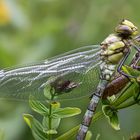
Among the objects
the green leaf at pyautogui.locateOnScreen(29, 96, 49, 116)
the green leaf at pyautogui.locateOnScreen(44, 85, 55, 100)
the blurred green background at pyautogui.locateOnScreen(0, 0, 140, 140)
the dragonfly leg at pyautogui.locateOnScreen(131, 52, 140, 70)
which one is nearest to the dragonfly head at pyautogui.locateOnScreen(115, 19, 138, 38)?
the dragonfly leg at pyautogui.locateOnScreen(131, 52, 140, 70)

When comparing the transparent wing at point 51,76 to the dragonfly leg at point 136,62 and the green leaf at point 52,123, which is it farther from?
the dragonfly leg at point 136,62

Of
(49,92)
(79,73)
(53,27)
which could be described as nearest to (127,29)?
(79,73)

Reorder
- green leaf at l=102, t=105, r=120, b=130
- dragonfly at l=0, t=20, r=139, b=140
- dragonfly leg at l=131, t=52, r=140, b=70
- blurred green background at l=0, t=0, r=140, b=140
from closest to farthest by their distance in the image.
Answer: green leaf at l=102, t=105, r=120, b=130 < dragonfly leg at l=131, t=52, r=140, b=70 < dragonfly at l=0, t=20, r=139, b=140 < blurred green background at l=0, t=0, r=140, b=140

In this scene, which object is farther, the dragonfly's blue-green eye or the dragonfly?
the dragonfly's blue-green eye

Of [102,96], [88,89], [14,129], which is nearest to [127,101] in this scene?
[102,96]

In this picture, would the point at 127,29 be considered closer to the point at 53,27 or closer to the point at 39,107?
the point at 39,107

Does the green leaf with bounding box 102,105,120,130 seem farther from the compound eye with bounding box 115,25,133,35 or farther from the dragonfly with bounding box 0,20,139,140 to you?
the compound eye with bounding box 115,25,133,35

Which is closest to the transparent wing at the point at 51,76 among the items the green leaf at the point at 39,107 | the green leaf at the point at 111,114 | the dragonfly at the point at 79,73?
the dragonfly at the point at 79,73

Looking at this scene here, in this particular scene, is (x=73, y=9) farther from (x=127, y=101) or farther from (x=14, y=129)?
(x=127, y=101)
